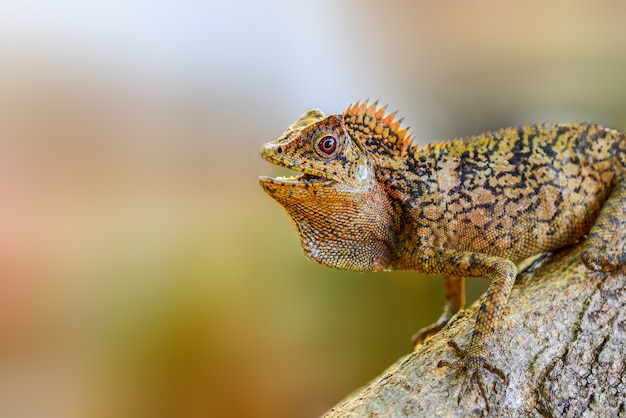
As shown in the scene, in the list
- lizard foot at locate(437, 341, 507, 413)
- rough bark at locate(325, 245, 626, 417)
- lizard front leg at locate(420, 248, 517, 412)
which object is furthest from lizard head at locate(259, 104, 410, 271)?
lizard foot at locate(437, 341, 507, 413)

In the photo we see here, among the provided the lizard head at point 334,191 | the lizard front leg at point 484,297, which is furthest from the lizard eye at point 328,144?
the lizard front leg at point 484,297

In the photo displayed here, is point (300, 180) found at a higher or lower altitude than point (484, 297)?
higher

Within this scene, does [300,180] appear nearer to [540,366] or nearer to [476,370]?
[476,370]

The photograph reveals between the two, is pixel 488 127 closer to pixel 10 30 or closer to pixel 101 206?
pixel 101 206

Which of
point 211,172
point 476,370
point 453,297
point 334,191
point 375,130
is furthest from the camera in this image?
point 211,172

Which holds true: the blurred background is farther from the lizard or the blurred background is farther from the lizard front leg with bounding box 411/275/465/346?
the lizard

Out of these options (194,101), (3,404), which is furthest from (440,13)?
→ (3,404)

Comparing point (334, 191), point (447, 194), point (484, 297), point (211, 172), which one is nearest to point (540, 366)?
point (484, 297)

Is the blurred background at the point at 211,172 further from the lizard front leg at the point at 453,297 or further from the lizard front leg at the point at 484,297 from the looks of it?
the lizard front leg at the point at 484,297
